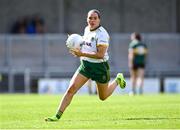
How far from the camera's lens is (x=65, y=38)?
44.1 m

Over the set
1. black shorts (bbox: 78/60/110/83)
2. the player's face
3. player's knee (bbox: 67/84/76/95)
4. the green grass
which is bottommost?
the green grass

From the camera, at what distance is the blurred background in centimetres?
4391

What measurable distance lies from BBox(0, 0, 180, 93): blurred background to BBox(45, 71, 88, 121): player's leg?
2332 cm

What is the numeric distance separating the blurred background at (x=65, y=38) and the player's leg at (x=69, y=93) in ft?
76.5

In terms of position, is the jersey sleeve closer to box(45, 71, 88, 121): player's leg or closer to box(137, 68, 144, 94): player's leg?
box(45, 71, 88, 121): player's leg

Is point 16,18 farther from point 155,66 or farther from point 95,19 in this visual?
point 95,19

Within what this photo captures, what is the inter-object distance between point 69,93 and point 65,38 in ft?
87.8

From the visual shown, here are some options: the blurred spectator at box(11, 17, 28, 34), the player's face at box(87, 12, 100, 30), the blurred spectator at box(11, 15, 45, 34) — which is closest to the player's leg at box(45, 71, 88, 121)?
the player's face at box(87, 12, 100, 30)

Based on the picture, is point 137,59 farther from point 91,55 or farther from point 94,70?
point 91,55

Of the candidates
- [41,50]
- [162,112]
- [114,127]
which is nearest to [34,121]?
[114,127]

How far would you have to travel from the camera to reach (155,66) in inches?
1780

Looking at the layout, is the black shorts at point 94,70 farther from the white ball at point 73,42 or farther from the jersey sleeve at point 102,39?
the white ball at point 73,42

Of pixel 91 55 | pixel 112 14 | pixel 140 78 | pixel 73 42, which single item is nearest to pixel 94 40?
pixel 91 55

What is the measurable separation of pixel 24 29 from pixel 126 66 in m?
6.75
